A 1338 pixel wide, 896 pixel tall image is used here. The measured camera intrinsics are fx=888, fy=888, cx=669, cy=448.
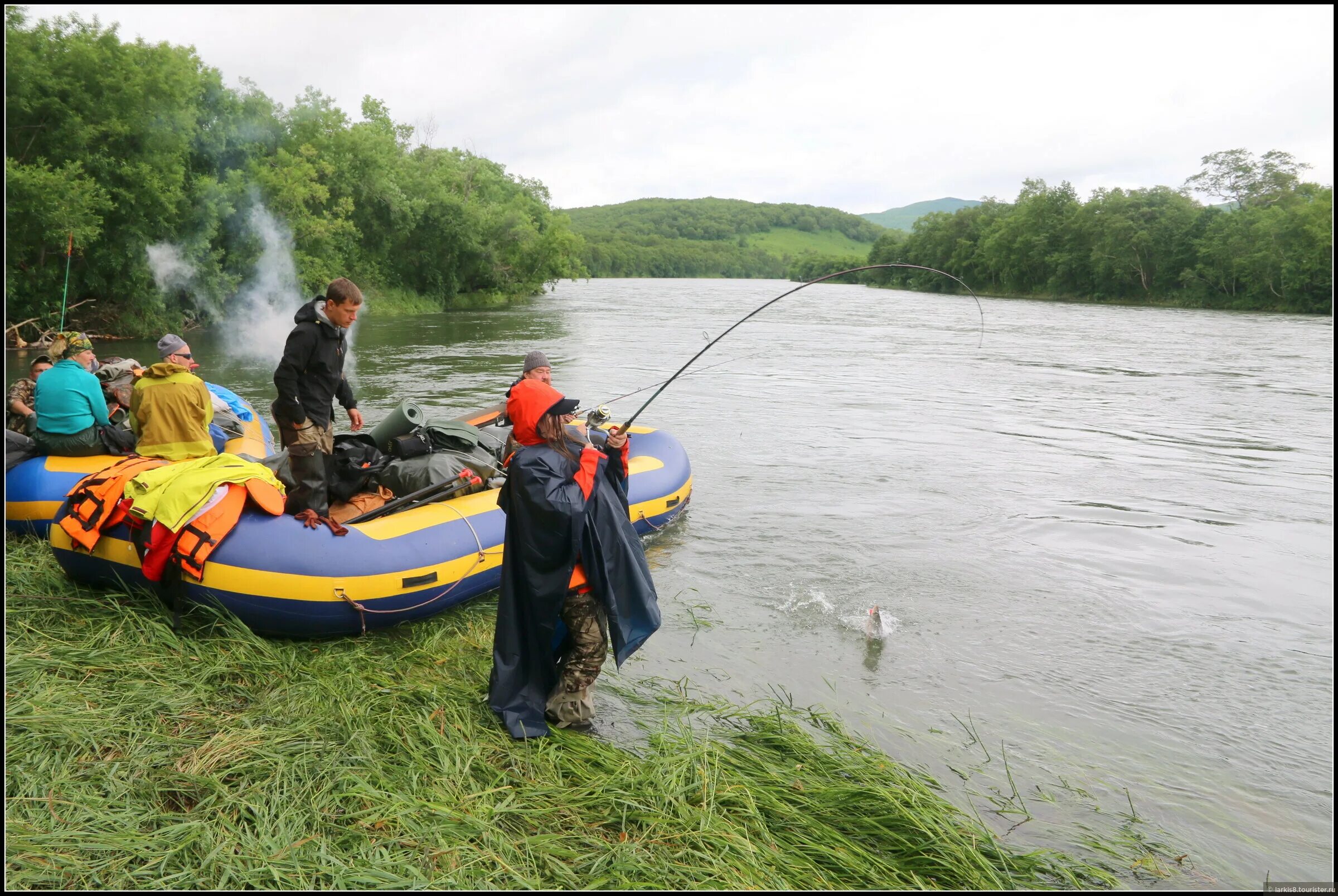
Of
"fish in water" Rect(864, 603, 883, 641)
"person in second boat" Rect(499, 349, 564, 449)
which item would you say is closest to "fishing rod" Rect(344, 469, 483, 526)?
"person in second boat" Rect(499, 349, 564, 449)

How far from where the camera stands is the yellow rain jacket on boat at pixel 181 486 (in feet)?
15.9

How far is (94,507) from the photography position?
5.04 metres

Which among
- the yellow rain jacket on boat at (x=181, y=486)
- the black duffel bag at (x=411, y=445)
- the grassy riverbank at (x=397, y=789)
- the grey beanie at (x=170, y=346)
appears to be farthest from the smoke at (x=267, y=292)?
the grassy riverbank at (x=397, y=789)

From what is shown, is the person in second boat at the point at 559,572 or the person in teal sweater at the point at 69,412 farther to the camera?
the person in teal sweater at the point at 69,412

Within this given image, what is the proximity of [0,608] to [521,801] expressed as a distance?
2000 mm

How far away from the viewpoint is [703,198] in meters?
154

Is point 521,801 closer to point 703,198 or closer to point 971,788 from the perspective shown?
point 971,788

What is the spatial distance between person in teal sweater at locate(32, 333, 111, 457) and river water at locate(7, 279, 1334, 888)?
4378 mm

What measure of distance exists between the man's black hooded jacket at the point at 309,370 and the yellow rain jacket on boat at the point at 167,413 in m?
0.77

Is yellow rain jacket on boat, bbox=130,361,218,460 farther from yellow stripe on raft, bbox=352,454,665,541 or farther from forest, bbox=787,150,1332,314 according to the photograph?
forest, bbox=787,150,1332,314

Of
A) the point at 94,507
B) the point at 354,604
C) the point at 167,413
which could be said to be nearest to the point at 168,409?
the point at 167,413

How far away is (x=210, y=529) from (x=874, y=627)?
4205mm

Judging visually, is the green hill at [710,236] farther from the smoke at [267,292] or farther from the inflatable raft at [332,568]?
the inflatable raft at [332,568]

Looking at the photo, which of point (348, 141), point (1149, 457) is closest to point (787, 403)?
point (1149, 457)
